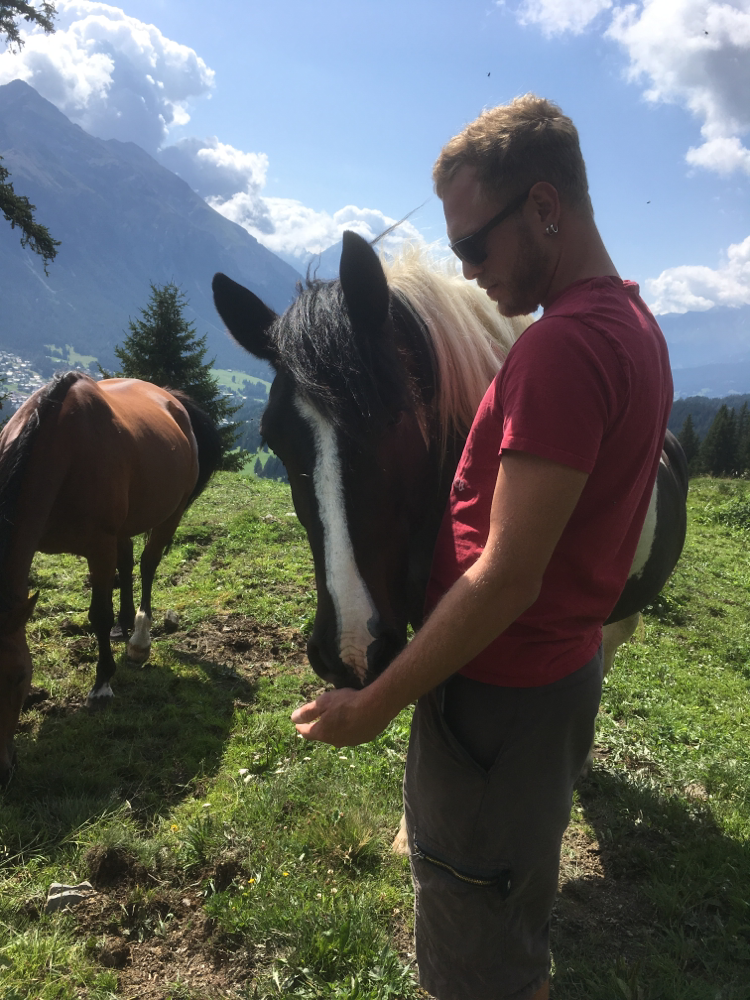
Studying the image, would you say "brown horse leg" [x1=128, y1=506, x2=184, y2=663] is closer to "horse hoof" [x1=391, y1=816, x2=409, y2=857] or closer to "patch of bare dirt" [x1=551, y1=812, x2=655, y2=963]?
"horse hoof" [x1=391, y1=816, x2=409, y2=857]

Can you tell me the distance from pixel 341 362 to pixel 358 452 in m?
0.28

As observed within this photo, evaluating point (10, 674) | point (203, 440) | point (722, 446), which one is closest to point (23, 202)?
point (203, 440)

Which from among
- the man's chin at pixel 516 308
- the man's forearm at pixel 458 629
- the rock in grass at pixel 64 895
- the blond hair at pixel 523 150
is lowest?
the rock in grass at pixel 64 895

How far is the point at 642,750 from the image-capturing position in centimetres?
389

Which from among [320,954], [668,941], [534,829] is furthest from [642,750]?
[534,829]

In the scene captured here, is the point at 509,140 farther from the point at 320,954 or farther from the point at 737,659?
the point at 737,659

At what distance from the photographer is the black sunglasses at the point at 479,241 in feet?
4.31

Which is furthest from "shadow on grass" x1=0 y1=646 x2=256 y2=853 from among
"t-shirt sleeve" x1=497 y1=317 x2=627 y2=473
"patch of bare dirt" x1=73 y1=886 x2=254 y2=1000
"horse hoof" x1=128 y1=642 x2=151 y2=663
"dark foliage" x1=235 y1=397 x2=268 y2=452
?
"t-shirt sleeve" x1=497 y1=317 x2=627 y2=473

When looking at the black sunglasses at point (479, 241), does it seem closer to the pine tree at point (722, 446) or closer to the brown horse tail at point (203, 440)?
the brown horse tail at point (203, 440)

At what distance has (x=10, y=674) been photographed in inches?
124

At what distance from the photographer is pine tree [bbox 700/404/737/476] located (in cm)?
4919

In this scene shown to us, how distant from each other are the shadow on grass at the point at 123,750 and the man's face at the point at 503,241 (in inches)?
130

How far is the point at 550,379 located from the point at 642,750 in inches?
151

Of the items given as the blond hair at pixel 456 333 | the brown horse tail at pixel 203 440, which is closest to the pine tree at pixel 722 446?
the brown horse tail at pixel 203 440
